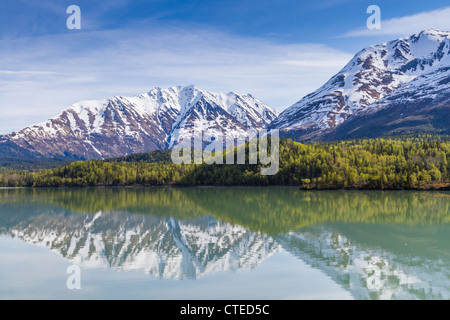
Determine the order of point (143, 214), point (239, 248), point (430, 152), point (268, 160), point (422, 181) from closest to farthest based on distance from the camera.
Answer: point (239, 248) < point (143, 214) < point (422, 181) < point (430, 152) < point (268, 160)

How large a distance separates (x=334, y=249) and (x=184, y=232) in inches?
668

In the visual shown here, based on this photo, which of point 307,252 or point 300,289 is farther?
point 307,252

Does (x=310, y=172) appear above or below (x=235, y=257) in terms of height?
above

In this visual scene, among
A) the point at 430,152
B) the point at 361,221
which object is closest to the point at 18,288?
the point at 361,221

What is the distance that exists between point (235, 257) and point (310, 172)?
102792mm

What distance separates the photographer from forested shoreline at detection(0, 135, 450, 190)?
106188 millimetres

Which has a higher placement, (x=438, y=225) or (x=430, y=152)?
(x=430, y=152)

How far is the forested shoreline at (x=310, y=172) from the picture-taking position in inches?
4181

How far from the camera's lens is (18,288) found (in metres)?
23.4

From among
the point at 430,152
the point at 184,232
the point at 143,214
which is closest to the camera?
the point at 184,232

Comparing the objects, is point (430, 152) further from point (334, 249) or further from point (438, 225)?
point (334, 249)

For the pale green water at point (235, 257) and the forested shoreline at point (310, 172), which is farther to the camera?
the forested shoreline at point (310, 172)

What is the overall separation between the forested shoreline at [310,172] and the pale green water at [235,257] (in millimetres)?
54778

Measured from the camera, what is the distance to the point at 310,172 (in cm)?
12988
